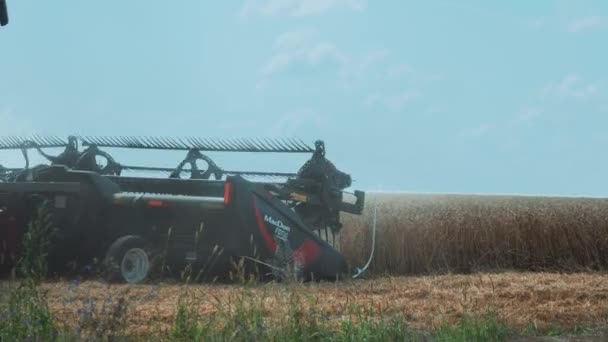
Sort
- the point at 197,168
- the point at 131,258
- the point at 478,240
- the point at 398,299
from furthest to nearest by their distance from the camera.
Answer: the point at 478,240 → the point at 197,168 → the point at 131,258 → the point at 398,299

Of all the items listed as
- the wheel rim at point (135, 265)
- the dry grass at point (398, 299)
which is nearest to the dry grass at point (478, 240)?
the dry grass at point (398, 299)

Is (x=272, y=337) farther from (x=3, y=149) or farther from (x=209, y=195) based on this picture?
(x=3, y=149)

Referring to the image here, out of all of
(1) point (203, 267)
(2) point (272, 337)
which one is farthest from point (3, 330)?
(1) point (203, 267)

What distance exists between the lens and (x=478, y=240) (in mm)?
14703

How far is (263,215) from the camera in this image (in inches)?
426

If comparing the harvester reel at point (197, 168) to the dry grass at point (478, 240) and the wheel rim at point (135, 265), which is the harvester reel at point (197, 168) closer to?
the wheel rim at point (135, 265)

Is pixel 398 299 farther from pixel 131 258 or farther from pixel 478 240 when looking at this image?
pixel 478 240

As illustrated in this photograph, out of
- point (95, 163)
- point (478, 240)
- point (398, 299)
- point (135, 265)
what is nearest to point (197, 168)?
point (95, 163)

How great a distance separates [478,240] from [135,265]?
20.8 ft

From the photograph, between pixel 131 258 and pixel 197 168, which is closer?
pixel 131 258

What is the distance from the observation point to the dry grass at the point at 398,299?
22.7 feet

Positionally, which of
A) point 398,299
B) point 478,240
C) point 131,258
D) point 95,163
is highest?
point 95,163

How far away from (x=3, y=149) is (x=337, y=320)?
8.43 m

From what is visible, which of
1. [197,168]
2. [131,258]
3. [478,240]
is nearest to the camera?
[131,258]
